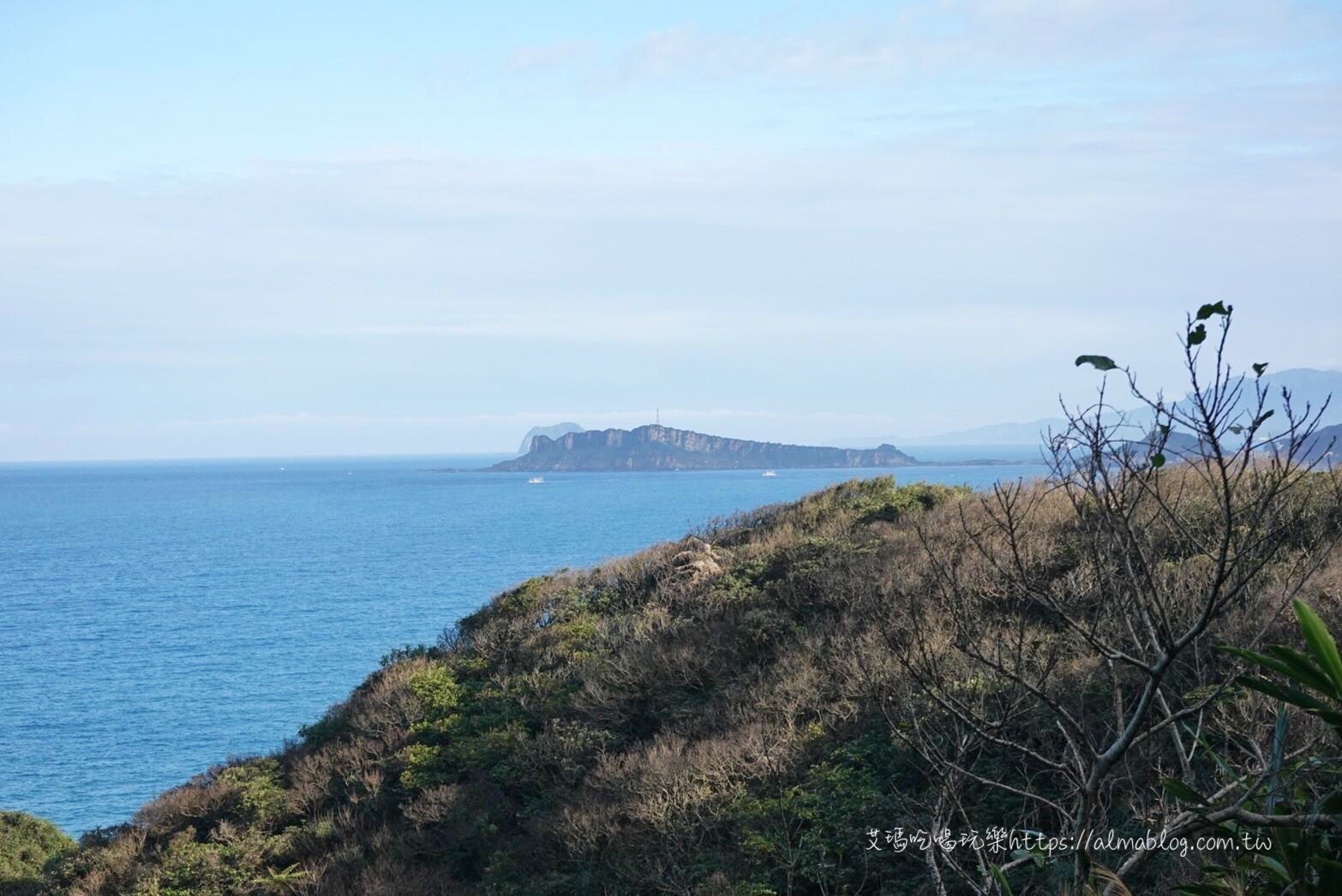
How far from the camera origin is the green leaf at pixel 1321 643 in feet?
9.59

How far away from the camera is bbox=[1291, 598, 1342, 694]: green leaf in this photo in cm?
292

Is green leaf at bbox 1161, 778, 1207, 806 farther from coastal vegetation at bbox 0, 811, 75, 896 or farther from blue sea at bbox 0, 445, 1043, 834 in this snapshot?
coastal vegetation at bbox 0, 811, 75, 896

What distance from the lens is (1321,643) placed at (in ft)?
9.67

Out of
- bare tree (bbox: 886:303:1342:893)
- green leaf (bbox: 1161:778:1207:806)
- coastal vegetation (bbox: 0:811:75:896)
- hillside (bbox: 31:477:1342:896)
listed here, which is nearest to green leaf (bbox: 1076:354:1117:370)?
bare tree (bbox: 886:303:1342:893)

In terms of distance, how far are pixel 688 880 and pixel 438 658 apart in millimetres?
12862

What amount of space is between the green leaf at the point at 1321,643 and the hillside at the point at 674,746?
4901 mm

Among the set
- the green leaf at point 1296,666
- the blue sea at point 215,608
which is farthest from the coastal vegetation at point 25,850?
the green leaf at point 1296,666

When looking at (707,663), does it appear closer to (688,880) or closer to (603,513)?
(688,880)

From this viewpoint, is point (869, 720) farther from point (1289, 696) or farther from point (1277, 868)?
point (1289, 696)

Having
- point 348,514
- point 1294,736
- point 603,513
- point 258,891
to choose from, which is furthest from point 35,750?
point 348,514

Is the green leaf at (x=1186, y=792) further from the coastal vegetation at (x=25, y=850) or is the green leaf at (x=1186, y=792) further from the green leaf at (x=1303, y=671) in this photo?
the coastal vegetation at (x=25, y=850)

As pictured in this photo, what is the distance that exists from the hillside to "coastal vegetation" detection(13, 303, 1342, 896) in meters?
0.06

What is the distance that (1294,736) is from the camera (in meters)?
8.48

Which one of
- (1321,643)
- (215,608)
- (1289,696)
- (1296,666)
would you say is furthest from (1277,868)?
(215,608)
